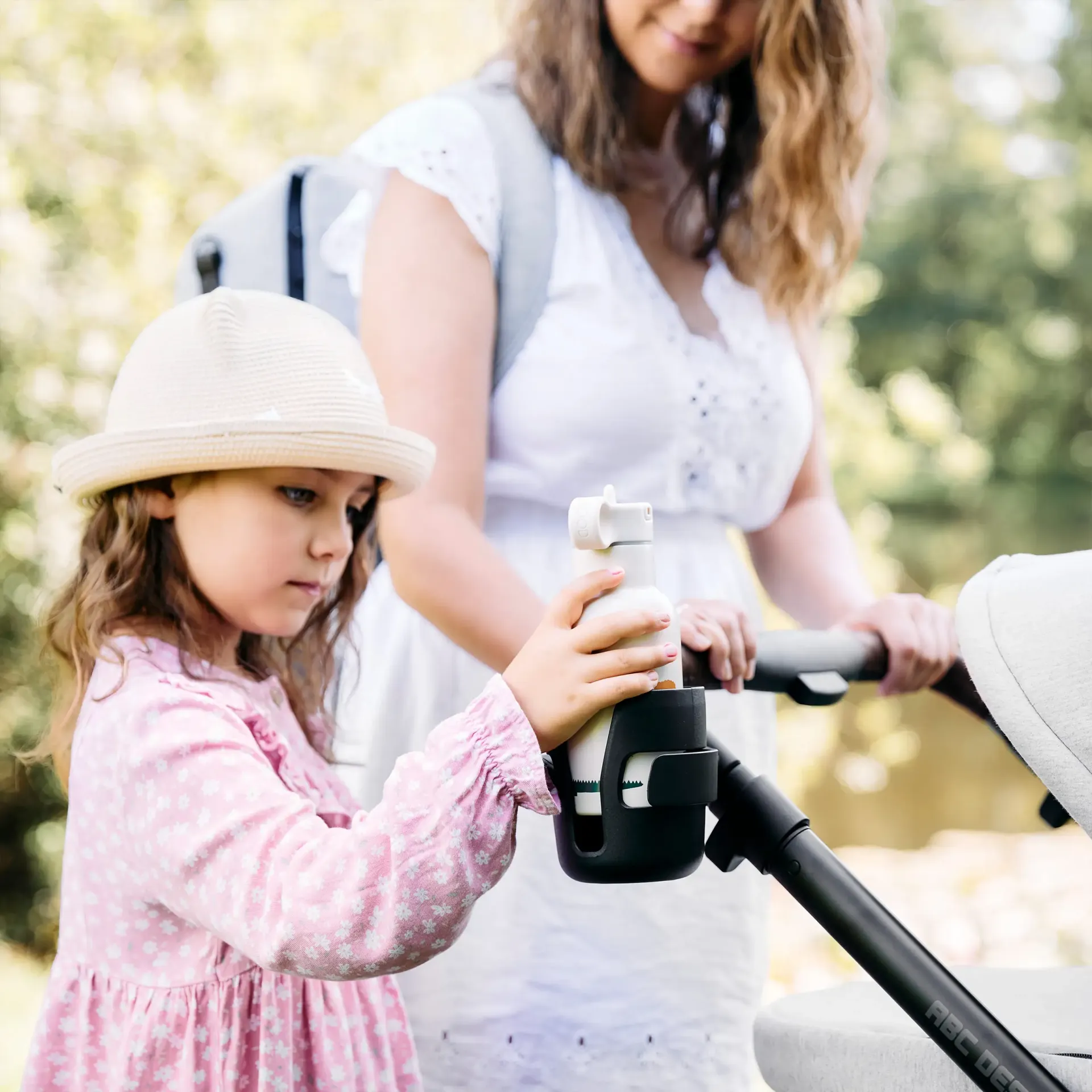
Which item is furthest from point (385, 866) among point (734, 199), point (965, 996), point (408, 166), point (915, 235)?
point (915, 235)

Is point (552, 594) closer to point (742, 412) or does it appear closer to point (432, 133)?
point (742, 412)

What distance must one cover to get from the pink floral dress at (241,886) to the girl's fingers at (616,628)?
0.22 ft

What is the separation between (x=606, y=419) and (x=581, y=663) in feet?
1.77

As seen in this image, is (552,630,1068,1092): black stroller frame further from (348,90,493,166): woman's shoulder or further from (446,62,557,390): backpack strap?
(348,90,493,166): woman's shoulder

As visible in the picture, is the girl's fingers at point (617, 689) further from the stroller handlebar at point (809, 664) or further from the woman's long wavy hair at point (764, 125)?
the woman's long wavy hair at point (764, 125)

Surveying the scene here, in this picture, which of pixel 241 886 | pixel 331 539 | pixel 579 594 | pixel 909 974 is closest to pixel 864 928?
pixel 909 974

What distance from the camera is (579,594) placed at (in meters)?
0.87

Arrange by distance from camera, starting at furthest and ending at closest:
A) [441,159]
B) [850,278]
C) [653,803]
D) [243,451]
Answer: [850,278], [441,159], [243,451], [653,803]

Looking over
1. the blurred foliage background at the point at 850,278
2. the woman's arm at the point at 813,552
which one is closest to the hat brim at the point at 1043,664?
the woman's arm at the point at 813,552

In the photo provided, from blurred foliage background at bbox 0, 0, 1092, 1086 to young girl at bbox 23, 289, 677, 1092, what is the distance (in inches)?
9.1

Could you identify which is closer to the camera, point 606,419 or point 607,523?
point 607,523

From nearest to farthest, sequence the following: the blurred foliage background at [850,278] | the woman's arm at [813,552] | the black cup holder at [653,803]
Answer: the black cup holder at [653,803] < the woman's arm at [813,552] < the blurred foliage background at [850,278]

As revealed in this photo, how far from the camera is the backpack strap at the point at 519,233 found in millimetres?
1364

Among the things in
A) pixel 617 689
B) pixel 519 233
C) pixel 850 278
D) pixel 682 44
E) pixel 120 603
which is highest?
pixel 682 44
